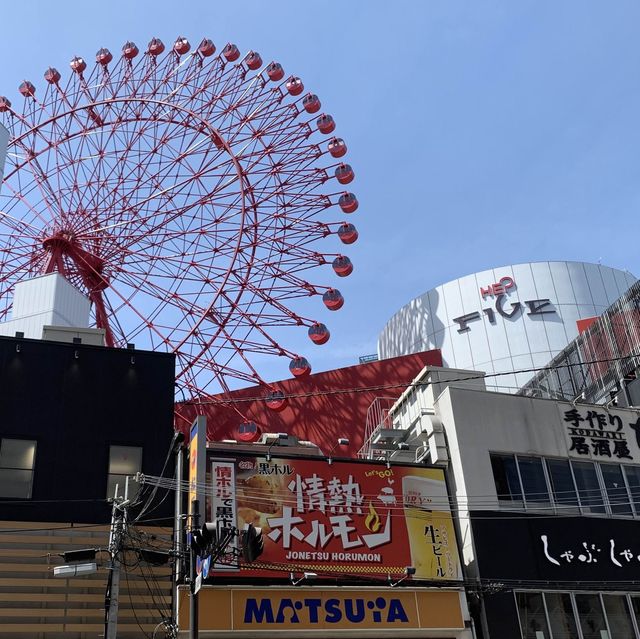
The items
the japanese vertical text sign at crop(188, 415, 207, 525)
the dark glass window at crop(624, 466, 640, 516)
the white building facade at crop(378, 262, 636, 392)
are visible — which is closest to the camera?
the japanese vertical text sign at crop(188, 415, 207, 525)

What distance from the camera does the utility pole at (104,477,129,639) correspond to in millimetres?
12859

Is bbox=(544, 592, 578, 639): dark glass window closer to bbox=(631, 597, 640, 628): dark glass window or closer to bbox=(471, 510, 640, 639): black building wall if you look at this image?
bbox=(471, 510, 640, 639): black building wall

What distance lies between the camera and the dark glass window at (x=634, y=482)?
68.2ft

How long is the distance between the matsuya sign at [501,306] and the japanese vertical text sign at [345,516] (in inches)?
1010

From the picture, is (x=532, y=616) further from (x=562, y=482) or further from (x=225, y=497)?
(x=225, y=497)

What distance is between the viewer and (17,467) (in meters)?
17.0

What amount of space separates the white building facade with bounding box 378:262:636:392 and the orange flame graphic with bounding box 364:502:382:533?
24.5 m

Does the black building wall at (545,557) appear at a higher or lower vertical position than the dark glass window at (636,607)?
higher

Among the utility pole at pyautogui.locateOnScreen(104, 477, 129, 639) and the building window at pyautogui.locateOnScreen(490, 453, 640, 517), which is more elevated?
the building window at pyautogui.locateOnScreen(490, 453, 640, 517)

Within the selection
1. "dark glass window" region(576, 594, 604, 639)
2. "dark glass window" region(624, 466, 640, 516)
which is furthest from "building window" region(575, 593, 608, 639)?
"dark glass window" region(624, 466, 640, 516)

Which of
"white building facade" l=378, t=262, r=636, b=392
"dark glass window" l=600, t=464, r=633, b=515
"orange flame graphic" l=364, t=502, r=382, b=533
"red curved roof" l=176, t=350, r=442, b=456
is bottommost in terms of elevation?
"orange flame graphic" l=364, t=502, r=382, b=533

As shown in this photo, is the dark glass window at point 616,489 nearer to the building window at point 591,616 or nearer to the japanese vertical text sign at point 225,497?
the building window at point 591,616

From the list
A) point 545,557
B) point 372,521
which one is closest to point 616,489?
point 545,557

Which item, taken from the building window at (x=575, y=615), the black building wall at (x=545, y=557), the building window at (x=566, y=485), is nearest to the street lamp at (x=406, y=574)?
the black building wall at (x=545, y=557)
